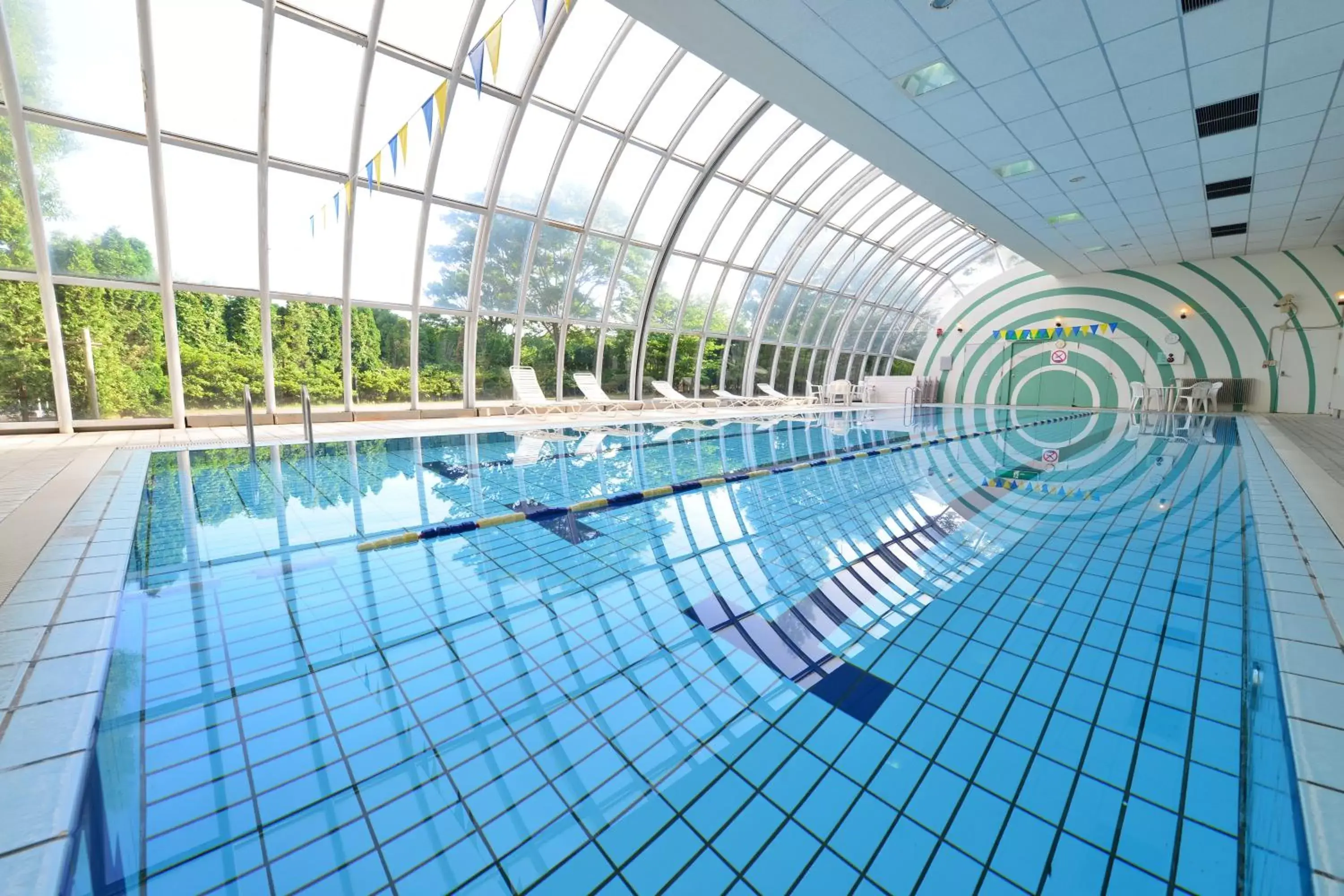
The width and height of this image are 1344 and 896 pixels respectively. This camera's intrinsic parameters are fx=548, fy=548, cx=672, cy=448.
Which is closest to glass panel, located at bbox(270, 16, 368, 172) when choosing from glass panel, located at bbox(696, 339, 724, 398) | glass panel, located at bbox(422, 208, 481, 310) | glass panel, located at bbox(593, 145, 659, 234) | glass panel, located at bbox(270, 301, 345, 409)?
glass panel, located at bbox(422, 208, 481, 310)

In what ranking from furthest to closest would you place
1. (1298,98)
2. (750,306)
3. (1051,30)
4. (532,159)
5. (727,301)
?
1. (750,306)
2. (727,301)
3. (532,159)
4. (1298,98)
5. (1051,30)

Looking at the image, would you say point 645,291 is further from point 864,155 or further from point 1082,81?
point 1082,81

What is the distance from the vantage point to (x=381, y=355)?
9.22 m

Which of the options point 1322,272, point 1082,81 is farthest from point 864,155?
point 1322,272

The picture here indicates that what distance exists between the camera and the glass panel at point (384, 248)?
26.8ft

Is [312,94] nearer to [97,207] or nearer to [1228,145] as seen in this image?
[97,207]

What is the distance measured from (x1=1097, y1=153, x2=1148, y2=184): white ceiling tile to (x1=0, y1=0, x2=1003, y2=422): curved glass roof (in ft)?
15.1

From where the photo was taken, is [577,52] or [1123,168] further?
[577,52]

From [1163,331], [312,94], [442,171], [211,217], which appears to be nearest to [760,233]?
[442,171]

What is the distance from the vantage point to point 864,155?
7590mm

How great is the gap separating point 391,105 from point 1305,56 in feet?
31.8

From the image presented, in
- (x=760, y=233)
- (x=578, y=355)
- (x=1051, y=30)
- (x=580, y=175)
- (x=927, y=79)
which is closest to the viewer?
(x=1051, y=30)

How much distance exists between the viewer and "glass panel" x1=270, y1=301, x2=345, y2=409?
8.24m

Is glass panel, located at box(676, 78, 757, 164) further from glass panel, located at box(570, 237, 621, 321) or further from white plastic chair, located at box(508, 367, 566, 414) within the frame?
white plastic chair, located at box(508, 367, 566, 414)
